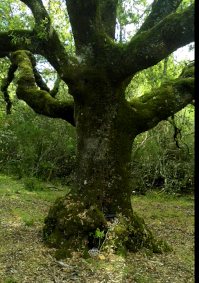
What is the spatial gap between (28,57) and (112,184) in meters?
3.84

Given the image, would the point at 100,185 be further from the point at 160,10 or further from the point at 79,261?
the point at 160,10

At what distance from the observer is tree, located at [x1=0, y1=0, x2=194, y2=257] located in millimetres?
4148

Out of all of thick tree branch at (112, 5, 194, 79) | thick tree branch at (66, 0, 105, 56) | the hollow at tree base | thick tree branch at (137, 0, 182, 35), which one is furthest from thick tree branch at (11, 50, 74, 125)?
thick tree branch at (137, 0, 182, 35)

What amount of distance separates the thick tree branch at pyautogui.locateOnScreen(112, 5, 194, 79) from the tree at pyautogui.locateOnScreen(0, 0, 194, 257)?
0.02 m

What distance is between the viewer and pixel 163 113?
4965 millimetres

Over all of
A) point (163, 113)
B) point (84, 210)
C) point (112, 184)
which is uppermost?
point (163, 113)

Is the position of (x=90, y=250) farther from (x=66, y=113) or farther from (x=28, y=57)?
(x=28, y=57)

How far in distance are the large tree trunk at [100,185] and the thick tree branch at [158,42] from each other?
1.99 ft

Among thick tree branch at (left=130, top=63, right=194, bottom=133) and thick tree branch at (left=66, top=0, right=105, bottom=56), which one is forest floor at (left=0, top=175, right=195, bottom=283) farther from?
thick tree branch at (left=66, top=0, right=105, bottom=56)

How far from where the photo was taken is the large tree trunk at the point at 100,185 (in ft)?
13.6

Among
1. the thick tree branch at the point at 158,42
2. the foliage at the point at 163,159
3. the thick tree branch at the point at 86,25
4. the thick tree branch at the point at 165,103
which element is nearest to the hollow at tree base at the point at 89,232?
the thick tree branch at the point at 165,103

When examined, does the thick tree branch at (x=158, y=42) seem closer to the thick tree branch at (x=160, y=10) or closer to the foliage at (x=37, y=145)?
the thick tree branch at (x=160, y=10)

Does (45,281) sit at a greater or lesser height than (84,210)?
lesser

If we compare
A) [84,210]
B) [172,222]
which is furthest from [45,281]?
[172,222]
